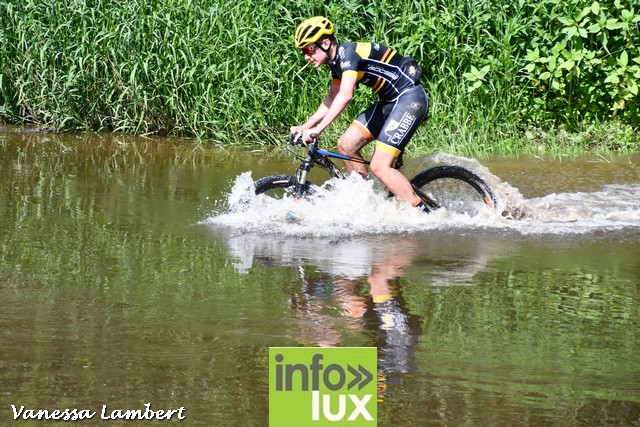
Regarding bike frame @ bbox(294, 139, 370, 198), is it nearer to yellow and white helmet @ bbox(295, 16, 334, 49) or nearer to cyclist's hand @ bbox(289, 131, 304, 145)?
cyclist's hand @ bbox(289, 131, 304, 145)

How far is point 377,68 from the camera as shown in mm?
9484

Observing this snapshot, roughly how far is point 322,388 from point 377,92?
492cm

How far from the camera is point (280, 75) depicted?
14234mm

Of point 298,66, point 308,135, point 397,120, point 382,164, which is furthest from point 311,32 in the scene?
point 298,66

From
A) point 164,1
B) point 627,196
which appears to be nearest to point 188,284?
point 627,196

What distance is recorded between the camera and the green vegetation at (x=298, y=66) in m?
13.6

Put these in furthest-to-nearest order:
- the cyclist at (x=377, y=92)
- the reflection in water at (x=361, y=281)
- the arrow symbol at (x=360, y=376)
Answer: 1. the cyclist at (x=377, y=92)
2. the reflection in water at (x=361, y=281)
3. the arrow symbol at (x=360, y=376)

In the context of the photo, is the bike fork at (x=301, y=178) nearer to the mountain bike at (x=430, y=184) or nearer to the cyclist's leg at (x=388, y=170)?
the mountain bike at (x=430, y=184)

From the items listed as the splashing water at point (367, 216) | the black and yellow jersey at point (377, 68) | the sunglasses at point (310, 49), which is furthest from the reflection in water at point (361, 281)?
the sunglasses at point (310, 49)

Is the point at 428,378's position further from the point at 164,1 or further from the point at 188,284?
the point at 164,1

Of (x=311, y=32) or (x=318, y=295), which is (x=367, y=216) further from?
(x=318, y=295)

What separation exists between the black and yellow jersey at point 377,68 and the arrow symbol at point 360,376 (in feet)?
13.5

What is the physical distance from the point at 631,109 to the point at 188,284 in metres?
8.18

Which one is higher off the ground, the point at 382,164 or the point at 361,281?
the point at 382,164
